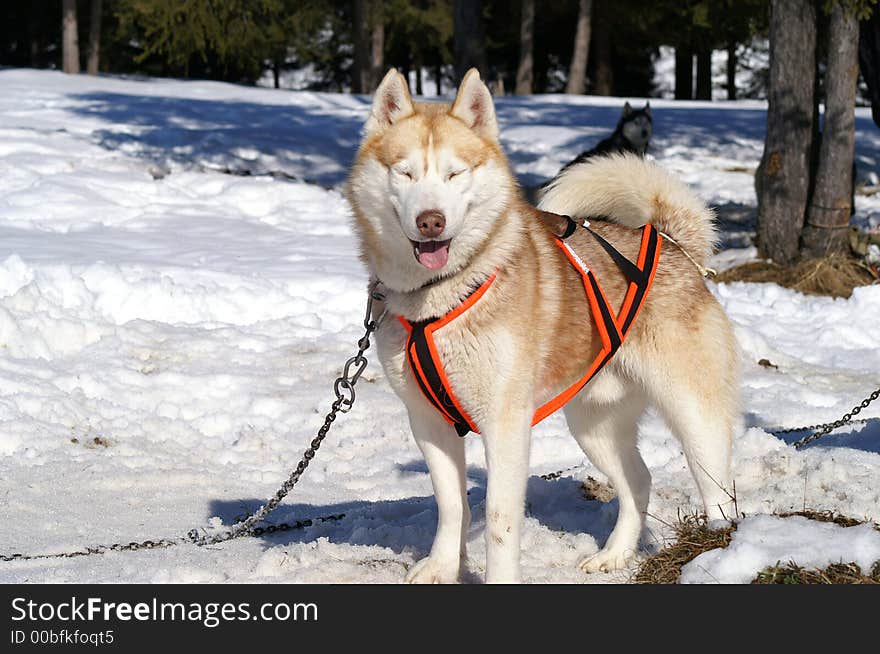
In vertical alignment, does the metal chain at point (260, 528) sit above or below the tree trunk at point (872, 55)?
below

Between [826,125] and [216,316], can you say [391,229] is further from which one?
[826,125]

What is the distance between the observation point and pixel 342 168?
15.2 metres

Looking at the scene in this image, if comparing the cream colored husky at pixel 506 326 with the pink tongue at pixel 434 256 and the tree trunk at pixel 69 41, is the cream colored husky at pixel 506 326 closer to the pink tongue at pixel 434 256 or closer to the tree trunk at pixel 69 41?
the pink tongue at pixel 434 256

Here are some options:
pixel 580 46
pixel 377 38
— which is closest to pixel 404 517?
pixel 580 46

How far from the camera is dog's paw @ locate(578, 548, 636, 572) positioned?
4012 millimetres

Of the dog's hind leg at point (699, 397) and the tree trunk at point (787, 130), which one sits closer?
the dog's hind leg at point (699, 397)

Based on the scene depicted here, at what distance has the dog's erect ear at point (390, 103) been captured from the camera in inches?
143

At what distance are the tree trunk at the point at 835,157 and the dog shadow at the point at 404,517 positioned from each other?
18.5 ft

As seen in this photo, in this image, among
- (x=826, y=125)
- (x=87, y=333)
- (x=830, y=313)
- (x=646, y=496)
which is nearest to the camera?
(x=646, y=496)

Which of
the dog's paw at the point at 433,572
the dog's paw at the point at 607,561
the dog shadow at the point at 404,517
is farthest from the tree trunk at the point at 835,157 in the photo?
the dog's paw at the point at 433,572

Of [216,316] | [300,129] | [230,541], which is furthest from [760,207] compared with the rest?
[300,129]

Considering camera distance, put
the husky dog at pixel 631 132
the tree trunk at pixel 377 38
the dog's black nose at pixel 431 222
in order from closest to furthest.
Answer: the dog's black nose at pixel 431 222 < the husky dog at pixel 631 132 < the tree trunk at pixel 377 38

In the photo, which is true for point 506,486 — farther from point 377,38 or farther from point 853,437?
point 377,38

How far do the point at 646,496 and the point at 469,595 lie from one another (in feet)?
3.75
